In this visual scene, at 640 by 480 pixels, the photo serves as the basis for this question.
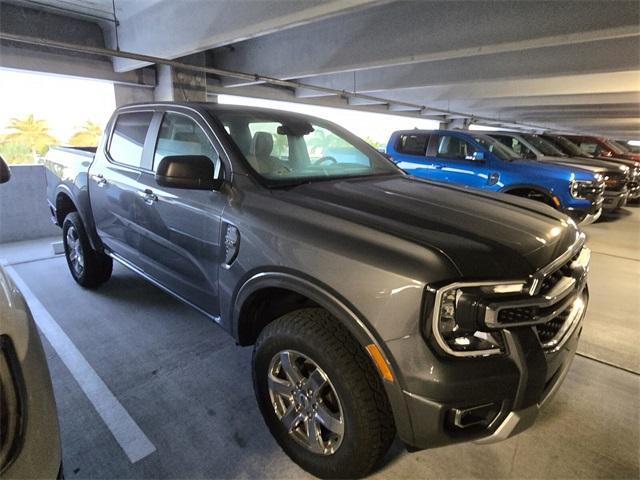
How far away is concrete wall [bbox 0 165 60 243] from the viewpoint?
596 centimetres

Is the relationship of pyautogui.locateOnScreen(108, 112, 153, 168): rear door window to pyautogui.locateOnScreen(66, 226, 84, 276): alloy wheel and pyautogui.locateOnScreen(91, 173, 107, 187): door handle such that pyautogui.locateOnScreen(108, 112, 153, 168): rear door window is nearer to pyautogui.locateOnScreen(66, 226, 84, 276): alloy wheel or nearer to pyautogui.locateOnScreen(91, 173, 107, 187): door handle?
pyautogui.locateOnScreen(91, 173, 107, 187): door handle


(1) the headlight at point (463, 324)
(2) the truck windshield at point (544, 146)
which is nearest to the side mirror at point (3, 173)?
(1) the headlight at point (463, 324)

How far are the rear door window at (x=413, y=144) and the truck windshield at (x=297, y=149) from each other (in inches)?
177

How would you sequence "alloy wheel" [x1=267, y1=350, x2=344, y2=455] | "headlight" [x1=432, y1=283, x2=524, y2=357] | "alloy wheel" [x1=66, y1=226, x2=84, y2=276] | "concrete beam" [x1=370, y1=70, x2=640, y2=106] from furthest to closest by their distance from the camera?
"concrete beam" [x1=370, y1=70, x2=640, y2=106]
"alloy wheel" [x1=66, y1=226, x2=84, y2=276]
"alloy wheel" [x1=267, y1=350, x2=344, y2=455]
"headlight" [x1=432, y1=283, x2=524, y2=357]

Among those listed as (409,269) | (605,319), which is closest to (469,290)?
(409,269)

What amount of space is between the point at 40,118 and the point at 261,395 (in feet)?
62.6

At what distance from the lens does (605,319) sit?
147 inches

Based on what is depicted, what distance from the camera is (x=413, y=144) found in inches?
301

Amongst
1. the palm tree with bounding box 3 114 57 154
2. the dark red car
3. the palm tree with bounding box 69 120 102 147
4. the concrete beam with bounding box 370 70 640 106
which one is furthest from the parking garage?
the palm tree with bounding box 3 114 57 154

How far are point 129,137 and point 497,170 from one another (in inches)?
224

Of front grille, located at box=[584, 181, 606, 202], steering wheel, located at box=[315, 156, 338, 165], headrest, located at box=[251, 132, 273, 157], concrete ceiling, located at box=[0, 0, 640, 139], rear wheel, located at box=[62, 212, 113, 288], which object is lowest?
rear wheel, located at box=[62, 212, 113, 288]

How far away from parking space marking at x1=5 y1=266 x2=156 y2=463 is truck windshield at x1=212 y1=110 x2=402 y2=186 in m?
1.60

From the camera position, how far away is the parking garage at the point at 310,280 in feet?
5.45

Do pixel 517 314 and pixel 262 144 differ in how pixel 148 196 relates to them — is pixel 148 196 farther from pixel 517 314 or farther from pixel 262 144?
pixel 517 314
